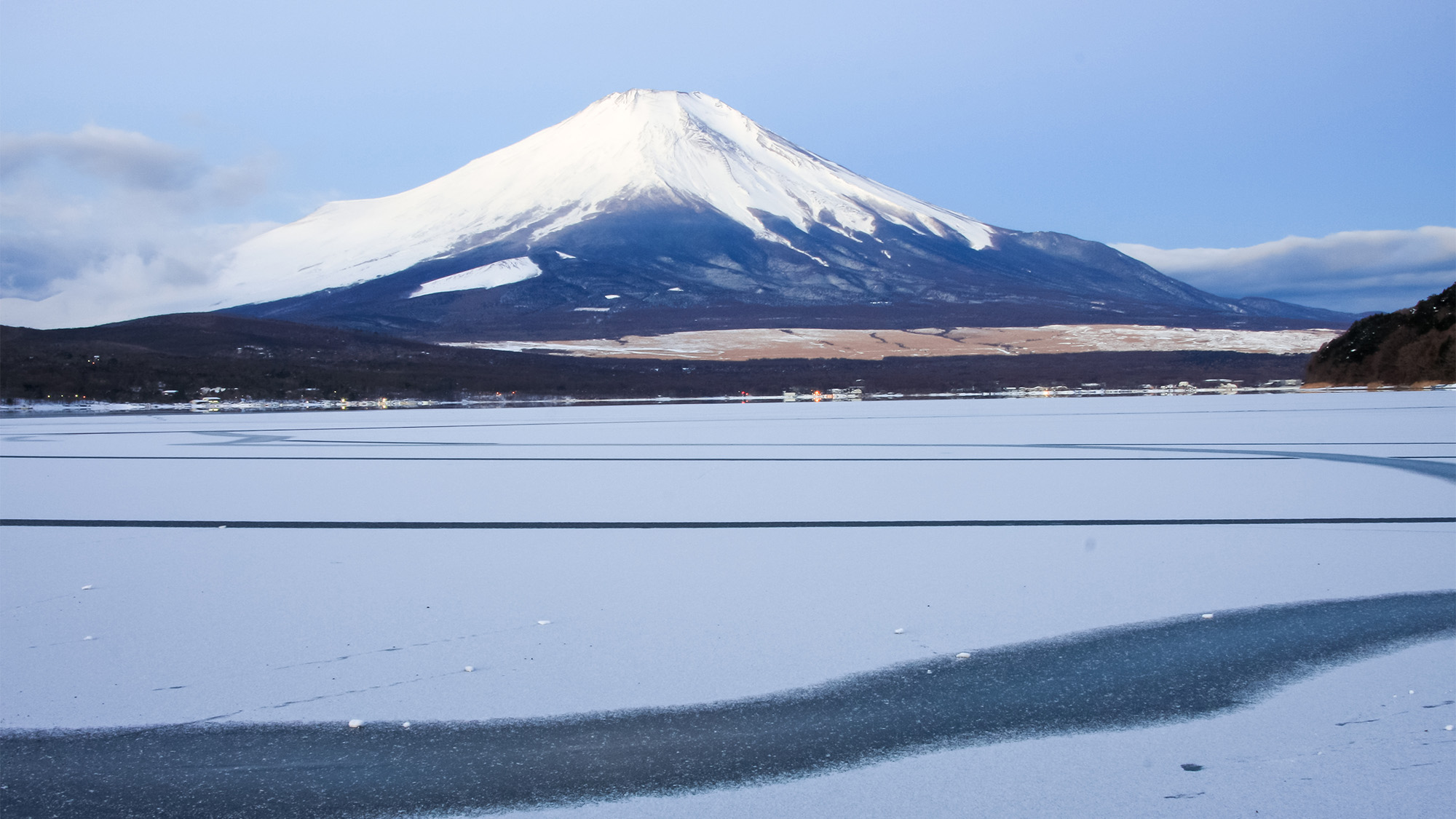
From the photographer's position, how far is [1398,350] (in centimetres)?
4644

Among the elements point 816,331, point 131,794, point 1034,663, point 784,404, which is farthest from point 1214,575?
point 816,331

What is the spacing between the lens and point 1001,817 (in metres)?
3.32

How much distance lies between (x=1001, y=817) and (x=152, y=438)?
21.1m

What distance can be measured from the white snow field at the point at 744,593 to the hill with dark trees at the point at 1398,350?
3517cm

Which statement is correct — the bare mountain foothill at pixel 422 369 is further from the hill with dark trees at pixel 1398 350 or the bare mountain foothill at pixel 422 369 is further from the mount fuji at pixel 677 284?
the mount fuji at pixel 677 284

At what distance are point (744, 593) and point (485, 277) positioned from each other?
161m

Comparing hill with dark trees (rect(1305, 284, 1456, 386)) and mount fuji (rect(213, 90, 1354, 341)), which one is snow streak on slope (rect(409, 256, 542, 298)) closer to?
mount fuji (rect(213, 90, 1354, 341))

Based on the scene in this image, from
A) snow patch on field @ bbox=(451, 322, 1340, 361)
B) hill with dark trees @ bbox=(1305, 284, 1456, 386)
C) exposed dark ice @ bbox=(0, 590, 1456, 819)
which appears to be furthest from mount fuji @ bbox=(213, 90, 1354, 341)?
exposed dark ice @ bbox=(0, 590, 1456, 819)

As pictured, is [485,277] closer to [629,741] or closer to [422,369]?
[422,369]

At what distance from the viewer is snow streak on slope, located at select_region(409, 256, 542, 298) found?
518ft

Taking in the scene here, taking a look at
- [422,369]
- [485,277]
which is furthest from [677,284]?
[422,369]

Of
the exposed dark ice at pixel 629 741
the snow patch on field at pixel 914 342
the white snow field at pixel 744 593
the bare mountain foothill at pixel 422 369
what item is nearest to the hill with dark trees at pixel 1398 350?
the bare mountain foothill at pixel 422 369

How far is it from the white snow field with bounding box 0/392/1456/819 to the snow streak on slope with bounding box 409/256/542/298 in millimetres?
147102

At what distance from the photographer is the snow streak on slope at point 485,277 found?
518 feet
